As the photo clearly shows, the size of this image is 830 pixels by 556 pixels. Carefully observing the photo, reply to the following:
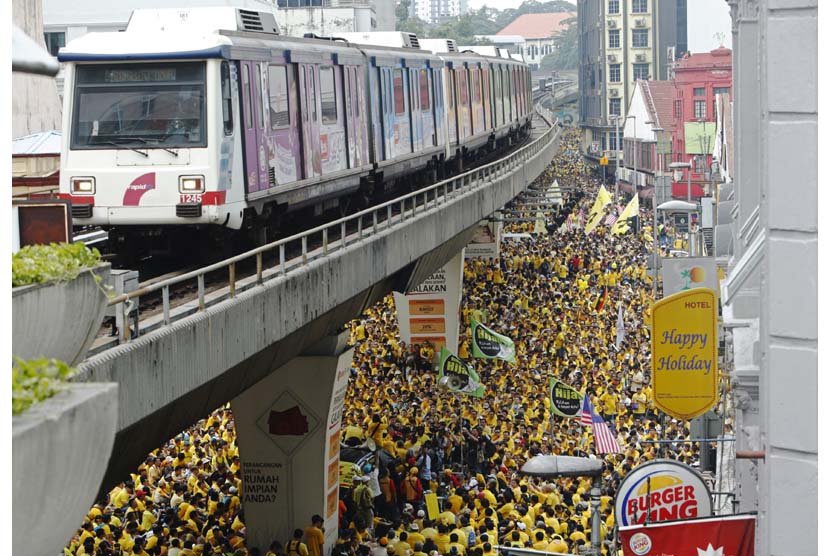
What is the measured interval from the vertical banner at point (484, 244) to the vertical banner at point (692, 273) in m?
18.1

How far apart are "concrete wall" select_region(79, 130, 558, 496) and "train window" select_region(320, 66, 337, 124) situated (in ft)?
6.36

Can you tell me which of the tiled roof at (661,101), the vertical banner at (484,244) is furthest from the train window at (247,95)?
the tiled roof at (661,101)

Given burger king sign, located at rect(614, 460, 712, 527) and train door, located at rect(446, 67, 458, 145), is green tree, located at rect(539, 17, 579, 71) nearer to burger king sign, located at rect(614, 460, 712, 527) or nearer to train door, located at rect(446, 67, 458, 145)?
train door, located at rect(446, 67, 458, 145)

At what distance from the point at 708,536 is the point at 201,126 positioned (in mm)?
7421

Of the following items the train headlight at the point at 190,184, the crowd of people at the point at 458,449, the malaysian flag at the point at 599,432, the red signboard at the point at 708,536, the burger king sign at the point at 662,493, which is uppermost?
the train headlight at the point at 190,184

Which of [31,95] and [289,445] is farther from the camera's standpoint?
[31,95]

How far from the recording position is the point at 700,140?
65375 millimetres

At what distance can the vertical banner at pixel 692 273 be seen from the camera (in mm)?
22625

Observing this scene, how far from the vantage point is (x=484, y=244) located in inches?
1640

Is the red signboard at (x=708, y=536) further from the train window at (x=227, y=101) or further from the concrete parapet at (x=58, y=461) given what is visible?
the train window at (x=227, y=101)

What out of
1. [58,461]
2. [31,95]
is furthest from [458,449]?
[31,95]

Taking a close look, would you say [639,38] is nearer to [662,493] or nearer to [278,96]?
[278,96]

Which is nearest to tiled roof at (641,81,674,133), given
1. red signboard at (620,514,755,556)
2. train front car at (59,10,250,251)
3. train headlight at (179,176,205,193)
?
train front car at (59,10,250,251)

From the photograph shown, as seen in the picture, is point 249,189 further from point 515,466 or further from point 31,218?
point 515,466
